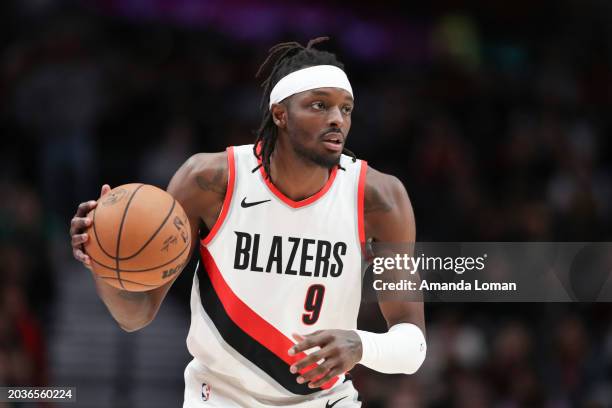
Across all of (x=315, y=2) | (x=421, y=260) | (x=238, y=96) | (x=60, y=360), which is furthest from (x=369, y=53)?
(x=421, y=260)

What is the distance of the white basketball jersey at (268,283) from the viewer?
196 inches

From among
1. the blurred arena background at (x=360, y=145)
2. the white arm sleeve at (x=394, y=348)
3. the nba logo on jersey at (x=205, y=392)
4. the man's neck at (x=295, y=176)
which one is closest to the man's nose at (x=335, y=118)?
the man's neck at (x=295, y=176)

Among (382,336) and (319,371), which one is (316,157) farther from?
(319,371)

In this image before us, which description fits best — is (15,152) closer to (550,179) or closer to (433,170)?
(433,170)

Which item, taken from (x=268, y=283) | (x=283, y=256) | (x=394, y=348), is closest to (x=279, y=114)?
(x=283, y=256)

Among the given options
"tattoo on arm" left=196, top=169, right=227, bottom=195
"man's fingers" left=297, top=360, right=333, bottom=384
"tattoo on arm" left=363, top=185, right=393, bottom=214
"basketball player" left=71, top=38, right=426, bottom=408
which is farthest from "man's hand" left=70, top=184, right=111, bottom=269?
"tattoo on arm" left=363, top=185, right=393, bottom=214

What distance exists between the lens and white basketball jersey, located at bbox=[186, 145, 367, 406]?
4969 mm

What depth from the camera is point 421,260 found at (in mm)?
5539

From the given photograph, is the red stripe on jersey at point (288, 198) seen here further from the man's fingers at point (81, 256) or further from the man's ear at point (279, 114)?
the man's fingers at point (81, 256)

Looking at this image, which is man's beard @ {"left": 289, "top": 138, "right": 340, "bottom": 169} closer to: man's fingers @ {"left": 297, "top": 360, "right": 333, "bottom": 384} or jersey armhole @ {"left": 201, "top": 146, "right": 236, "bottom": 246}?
jersey armhole @ {"left": 201, "top": 146, "right": 236, "bottom": 246}

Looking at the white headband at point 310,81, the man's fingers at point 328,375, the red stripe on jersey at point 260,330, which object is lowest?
the man's fingers at point 328,375

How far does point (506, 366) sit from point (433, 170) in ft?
9.19

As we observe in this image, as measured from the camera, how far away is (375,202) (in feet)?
16.9

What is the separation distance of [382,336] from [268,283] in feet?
2.13
